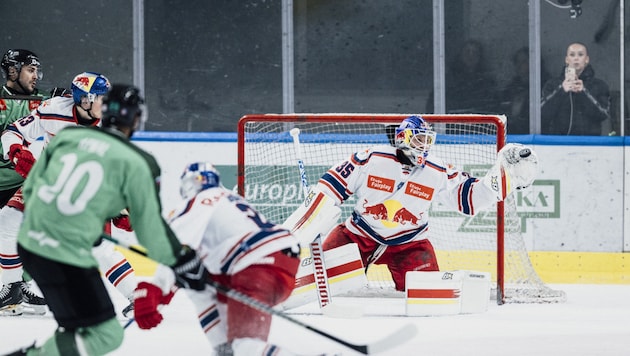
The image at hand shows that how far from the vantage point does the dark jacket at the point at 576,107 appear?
23.2 ft

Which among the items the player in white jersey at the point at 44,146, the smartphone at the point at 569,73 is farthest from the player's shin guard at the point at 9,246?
the smartphone at the point at 569,73

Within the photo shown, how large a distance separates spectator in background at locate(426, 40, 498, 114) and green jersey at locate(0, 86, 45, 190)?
2.81 metres

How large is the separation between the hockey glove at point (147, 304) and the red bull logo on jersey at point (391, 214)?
2.26 metres

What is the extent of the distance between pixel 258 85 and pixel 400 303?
2.27 meters

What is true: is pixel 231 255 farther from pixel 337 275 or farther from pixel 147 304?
pixel 337 275

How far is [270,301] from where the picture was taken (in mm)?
3316

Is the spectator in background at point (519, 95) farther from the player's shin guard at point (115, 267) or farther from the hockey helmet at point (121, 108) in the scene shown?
the hockey helmet at point (121, 108)

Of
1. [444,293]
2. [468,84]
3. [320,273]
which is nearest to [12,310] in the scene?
[320,273]

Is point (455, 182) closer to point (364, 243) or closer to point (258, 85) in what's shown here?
point (364, 243)

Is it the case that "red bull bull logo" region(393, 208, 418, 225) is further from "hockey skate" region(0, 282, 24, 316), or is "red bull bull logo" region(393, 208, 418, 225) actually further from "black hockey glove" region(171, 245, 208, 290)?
"black hockey glove" region(171, 245, 208, 290)

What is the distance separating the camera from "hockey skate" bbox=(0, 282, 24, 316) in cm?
512

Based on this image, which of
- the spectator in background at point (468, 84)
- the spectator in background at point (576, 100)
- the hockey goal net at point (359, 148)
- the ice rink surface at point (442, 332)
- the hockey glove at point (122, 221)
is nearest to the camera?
the ice rink surface at point (442, 332)

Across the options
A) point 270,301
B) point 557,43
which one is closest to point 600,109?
point 557,43

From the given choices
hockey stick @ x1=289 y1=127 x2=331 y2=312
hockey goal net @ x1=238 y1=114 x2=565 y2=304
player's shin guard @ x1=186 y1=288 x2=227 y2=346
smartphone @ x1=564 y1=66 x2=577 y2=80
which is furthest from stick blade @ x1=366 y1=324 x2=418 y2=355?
smartphone @ x1=564 y1=66 x2=577 y2=80
